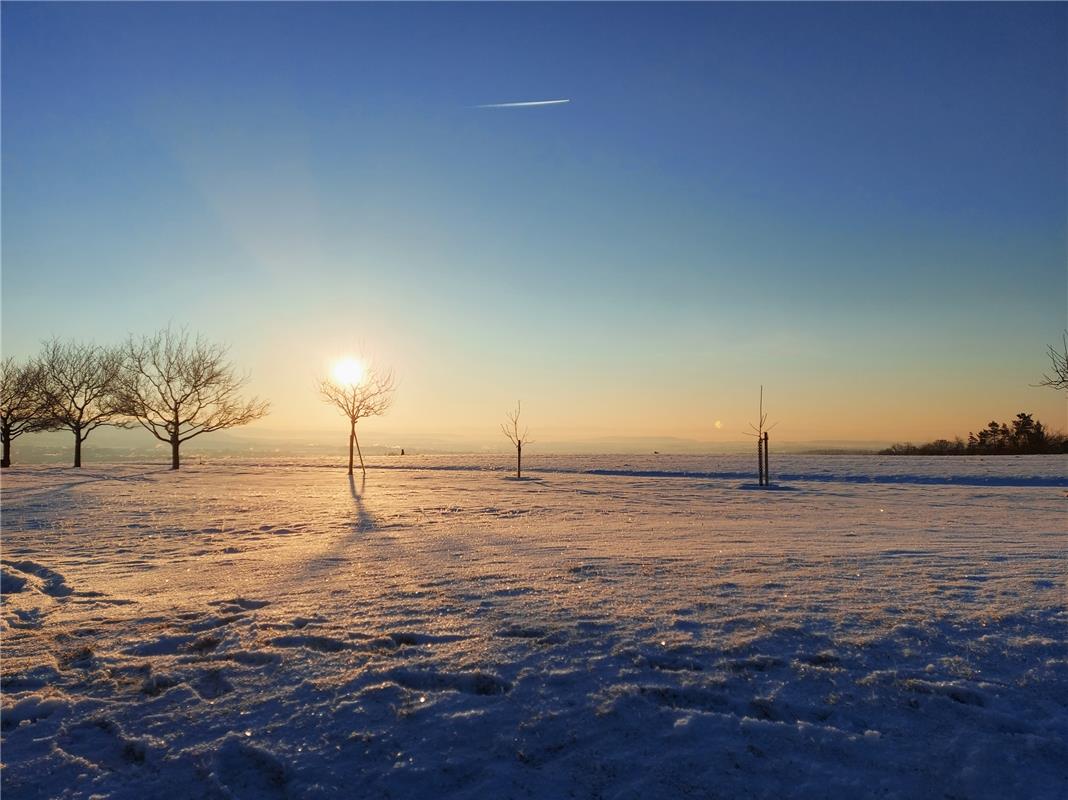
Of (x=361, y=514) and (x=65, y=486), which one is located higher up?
(x=65, y=486)

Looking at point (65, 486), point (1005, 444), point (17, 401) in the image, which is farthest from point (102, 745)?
point (1005, 444)

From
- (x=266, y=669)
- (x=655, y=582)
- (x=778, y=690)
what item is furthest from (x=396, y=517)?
(x=778, y=690)

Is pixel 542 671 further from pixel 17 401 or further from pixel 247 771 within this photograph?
pixel 17 401

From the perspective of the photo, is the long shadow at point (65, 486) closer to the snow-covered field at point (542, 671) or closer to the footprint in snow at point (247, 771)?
the snow-covered field at point (542, 671)

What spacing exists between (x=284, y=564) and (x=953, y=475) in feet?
91.7

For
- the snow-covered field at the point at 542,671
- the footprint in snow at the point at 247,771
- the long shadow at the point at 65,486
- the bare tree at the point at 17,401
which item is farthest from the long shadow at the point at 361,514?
the bare tree at the point at 17,401

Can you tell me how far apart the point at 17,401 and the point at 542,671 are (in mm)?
43399

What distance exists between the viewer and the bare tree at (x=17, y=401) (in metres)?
36.2

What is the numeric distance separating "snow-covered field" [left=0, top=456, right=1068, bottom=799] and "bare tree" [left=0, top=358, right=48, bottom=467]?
34.7 meters

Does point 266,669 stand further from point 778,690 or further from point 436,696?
point 778,690

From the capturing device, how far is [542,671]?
A: 13.7 feet

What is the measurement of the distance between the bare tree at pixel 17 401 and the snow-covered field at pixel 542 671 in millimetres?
34695

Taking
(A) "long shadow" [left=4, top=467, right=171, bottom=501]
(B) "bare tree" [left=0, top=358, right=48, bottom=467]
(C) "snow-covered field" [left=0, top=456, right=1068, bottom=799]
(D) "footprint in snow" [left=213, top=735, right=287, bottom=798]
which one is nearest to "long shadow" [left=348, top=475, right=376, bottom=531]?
(C) "snow-covered field" [left=0, top=456, right=1068, bottom=799]

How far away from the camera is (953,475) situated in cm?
2695
